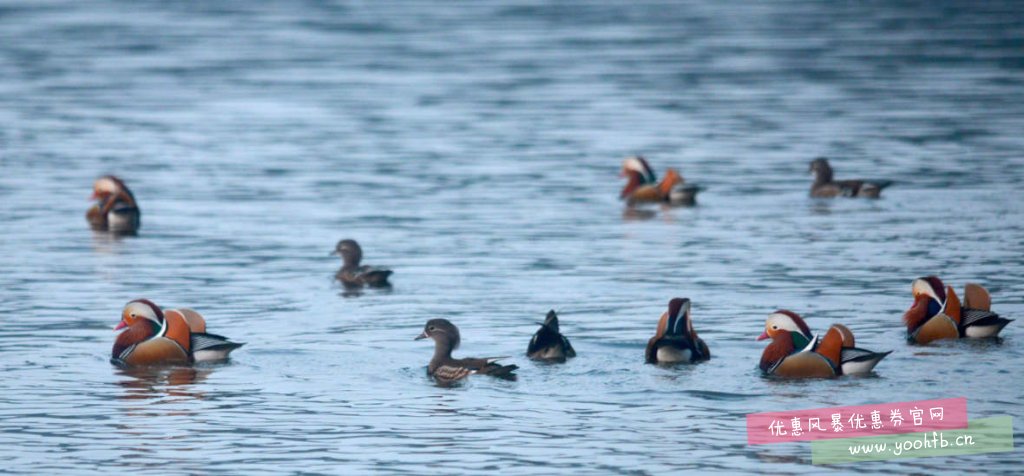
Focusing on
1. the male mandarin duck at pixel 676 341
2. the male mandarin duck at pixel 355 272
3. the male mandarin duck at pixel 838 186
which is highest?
the male mandarin duck at pixel 838 186

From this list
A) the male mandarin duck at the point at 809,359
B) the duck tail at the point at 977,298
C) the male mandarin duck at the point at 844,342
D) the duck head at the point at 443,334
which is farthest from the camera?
the duck tail at the point at 977,298

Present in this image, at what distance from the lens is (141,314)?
1881 cm

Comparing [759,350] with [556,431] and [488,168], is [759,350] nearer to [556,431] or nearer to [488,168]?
[556,431]

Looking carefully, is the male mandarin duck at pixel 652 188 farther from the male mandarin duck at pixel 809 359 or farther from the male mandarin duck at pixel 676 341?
the male mandarin duck at pixel 809 359

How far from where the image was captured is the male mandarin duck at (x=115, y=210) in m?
28.3

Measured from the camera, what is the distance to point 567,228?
92.0ft

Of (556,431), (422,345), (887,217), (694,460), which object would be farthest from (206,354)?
(887,217)

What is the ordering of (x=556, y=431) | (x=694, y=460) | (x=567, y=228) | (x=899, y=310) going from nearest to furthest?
1. (x=694, y=460)
2. (x=556, y=431)
3. (x=899, y=310)
4. (x=567, y=228)

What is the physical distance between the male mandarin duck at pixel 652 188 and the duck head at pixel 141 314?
12.8 metres

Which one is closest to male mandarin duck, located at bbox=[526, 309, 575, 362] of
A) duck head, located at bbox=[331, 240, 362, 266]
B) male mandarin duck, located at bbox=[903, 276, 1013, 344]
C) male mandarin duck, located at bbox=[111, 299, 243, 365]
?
male mandarin duck, located at bbox=[111, 299, 243, 365]

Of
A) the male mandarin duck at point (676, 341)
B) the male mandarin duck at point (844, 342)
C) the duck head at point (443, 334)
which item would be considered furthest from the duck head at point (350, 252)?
the male mandarin duck at point (844, 342)

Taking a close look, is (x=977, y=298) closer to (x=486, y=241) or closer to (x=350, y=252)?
(x=350, y=252)

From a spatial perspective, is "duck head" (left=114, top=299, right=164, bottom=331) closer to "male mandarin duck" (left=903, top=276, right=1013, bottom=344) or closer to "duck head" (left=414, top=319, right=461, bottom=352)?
"duck head" (left=414, top=319, right=461, bottom=352)

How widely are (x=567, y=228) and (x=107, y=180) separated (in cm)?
693
